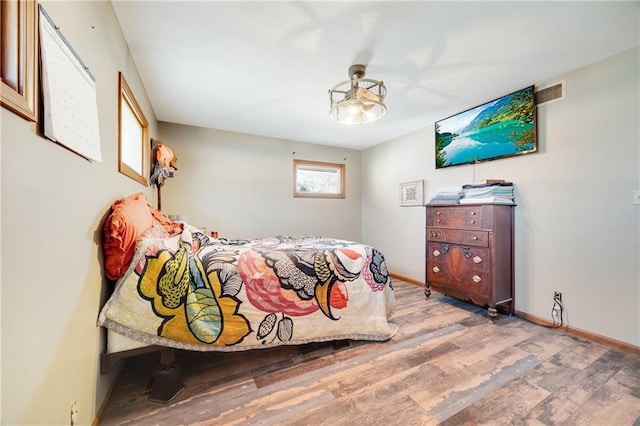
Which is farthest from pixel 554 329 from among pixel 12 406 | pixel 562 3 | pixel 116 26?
pixel 116 26

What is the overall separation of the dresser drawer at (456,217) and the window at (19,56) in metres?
3.15

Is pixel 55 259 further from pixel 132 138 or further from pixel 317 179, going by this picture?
pixel 317 179

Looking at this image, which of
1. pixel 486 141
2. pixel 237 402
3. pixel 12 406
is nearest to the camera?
pixel 12 406

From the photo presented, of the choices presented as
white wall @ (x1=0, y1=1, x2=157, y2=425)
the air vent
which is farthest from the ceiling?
white wall @ (x1=0, y1=1, x2=157, y2=425)

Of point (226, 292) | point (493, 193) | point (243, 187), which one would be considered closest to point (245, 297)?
point (226, 292)

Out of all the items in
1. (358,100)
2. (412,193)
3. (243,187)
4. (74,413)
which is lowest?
(74,413)

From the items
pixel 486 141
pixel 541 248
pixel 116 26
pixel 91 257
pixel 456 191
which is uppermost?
pixel 116 26

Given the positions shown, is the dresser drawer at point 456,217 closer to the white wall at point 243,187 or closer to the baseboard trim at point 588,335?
the baseboard trim at point 588,335

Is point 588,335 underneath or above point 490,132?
underneath

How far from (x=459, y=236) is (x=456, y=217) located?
0.72ft

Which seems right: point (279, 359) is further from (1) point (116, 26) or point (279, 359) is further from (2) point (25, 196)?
(1) point (116, 26)

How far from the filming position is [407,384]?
154cm

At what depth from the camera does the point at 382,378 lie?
1593 mm

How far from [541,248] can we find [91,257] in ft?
11.7
